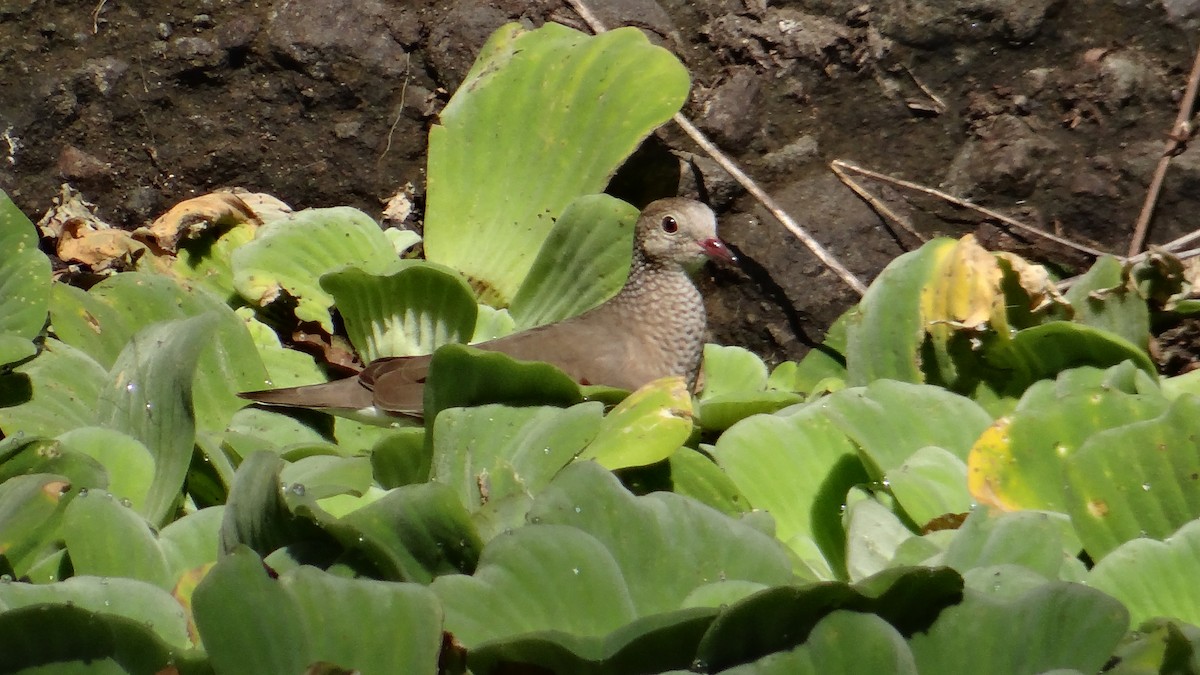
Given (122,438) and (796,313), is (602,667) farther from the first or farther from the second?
(796,313)

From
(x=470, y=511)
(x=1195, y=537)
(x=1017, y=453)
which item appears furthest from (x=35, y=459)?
(x=1195, y=537)

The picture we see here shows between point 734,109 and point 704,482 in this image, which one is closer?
point 704,482

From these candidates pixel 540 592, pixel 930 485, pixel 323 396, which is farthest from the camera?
pixel 323 396

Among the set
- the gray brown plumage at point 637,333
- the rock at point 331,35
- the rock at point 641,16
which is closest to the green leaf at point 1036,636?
the gray brown plumage at point 637,333

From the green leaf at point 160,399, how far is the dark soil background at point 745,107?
33.0 inches

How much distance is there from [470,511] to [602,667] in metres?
0.47

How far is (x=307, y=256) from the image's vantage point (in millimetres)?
2889

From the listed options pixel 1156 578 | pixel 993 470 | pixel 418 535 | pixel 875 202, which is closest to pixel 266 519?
pixel 418 535

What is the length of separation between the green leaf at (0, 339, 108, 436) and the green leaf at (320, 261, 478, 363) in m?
0.48

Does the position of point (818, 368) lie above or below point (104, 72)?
below

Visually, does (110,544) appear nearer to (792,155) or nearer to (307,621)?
(307,621)

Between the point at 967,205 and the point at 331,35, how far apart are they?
1.42 metres

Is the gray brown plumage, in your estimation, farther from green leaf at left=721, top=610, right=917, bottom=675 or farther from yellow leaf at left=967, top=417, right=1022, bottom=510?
green leaf at left=721, top=610, right=917, bottom=675

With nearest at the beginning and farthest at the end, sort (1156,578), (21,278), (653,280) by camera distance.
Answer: (1156,578) < (21,278) < (653,280)
